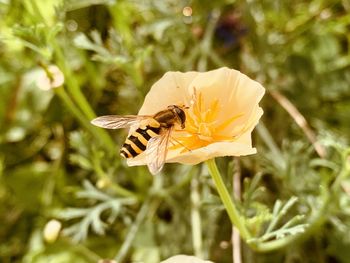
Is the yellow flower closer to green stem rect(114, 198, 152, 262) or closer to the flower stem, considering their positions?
the flower stem

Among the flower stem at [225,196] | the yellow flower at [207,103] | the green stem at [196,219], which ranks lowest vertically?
the green stem at [196,219]

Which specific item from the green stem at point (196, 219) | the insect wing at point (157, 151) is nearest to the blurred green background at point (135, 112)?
the green stem at point (196, 219)

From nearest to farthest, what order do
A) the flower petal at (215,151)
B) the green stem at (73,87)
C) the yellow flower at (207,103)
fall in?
the flower petal at (215,151)
the yellow flower at (207,103)
the green stem at (73,87)

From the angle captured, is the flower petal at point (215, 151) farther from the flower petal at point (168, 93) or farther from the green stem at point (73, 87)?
the green stem at point (73, 87)

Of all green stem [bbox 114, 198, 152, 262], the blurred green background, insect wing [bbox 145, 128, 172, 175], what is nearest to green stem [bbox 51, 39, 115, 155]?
the blurred green background

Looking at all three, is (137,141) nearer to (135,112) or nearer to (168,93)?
(168,93)
